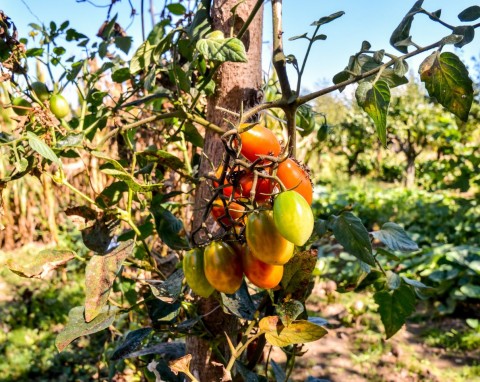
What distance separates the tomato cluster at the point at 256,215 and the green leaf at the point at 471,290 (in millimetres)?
2382

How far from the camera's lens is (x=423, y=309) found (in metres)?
2.73

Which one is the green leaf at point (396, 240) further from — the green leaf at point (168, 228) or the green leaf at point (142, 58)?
the green leaf at point (142, 58)

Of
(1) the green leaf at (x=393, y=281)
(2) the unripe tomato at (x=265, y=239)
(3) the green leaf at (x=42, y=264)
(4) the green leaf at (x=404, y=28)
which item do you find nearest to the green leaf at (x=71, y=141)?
(3) the green leaf at (x=42, y=264)

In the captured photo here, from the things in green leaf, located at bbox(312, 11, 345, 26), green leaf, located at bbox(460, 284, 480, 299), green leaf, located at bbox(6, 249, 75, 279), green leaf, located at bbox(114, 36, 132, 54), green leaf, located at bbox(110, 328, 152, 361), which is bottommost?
green leaf, located at bbox(460, 284, 480, 299)

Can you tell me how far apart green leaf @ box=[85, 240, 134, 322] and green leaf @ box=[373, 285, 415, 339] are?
53 cm

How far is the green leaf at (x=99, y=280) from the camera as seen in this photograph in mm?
577

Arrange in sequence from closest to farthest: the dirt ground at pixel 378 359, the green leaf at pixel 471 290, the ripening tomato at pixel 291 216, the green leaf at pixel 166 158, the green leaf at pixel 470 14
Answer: the ripening tomato at pixel 291 216 < the green leaf at pixel 470 14 < the green leaf at pixel 166 158 < the dirt ground at pixel 378 359 < the green leaf at pixel 471 290

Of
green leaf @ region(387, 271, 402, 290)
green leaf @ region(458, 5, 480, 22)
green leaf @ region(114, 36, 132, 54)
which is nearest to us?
green leaf @ region(458, 5, 480, 22)

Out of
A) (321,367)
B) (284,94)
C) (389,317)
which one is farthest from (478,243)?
(284,94)

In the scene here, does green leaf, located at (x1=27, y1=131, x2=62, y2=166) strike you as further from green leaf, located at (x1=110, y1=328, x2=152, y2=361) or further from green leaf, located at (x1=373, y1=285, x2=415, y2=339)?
green leaf, located at (x1=373, y1=285, x2=415, y2=339)

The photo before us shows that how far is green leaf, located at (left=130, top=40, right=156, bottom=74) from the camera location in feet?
2.65

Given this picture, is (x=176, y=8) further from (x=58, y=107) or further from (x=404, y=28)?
(x=404, y=28)

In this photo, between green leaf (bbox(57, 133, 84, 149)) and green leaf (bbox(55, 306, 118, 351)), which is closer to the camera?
green leaf (bbox(55, 306, 118, 351))

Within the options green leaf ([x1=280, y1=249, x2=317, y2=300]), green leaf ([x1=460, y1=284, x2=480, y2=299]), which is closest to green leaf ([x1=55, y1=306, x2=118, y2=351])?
green leaf ([x1=280, y1=249, x2=317, y2=300])
